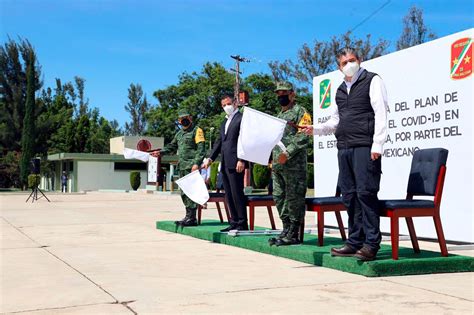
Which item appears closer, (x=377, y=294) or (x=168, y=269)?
(x=377, y=294)

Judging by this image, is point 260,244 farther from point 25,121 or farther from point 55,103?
point 55,103

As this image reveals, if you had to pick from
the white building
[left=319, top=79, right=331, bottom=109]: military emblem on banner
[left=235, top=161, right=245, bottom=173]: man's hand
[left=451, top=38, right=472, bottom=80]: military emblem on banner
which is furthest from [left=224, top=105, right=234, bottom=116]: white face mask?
the white building

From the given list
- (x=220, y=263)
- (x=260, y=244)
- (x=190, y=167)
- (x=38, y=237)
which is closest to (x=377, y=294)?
(x=220, y=263)

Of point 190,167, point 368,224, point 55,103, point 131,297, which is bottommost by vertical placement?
point 131,297

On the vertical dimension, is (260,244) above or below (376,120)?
below

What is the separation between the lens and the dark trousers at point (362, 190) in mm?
5297

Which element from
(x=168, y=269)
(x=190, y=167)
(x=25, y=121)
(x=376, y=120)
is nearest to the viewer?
(x=376, y=120)

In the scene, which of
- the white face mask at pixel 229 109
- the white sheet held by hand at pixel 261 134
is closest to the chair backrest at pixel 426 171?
the white sheet held by hand at pixel 261 134

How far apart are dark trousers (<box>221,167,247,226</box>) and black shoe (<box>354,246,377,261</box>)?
113 inches

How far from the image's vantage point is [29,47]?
54.0 meters

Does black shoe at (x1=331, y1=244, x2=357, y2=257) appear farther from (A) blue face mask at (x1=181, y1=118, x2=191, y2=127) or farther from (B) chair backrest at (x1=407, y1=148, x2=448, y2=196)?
(A) blue face mask at (x1=181, y1=118, x2=191, y2=127)

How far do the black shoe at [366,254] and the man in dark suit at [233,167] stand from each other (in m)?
2.76

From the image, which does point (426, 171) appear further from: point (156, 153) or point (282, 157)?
point (156, 153)

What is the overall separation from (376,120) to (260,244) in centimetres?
243
